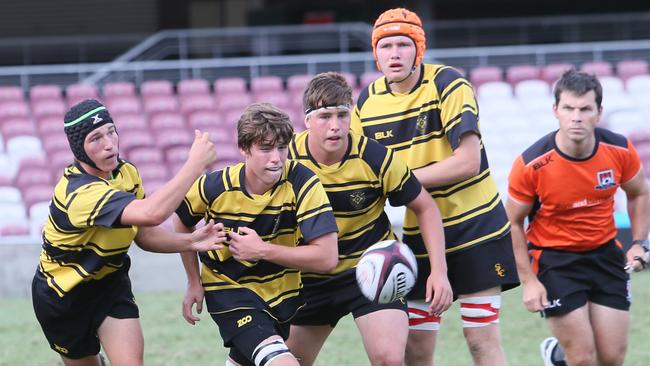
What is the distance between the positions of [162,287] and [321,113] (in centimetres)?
614

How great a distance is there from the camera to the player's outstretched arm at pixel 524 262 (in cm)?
565

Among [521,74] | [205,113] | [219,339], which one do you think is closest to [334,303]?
[219,339]

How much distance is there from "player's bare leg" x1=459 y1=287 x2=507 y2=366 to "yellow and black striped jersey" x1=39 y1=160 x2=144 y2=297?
1737 mm

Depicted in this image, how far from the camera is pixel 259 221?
501 centimetres

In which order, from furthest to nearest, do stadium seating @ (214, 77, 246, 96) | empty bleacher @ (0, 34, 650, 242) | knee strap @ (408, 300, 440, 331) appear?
stadium seating @ (214, 77, 246, 96)
empty bleacher @ (0, 34, 650, 242)
knee strap @ (408, 300, 440, 331)

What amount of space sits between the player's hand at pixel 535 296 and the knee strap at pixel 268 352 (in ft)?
4.80

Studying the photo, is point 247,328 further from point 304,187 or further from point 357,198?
point 357,198

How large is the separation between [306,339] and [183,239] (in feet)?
3.10

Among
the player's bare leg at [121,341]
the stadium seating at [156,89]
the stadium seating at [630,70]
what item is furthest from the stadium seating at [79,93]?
the player's bare leg at [121,341]

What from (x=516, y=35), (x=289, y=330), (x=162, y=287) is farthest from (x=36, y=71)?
(x=289, y=330)

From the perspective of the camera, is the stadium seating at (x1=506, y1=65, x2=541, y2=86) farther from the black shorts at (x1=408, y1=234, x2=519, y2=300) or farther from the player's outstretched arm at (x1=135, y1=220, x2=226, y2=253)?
the player's outstretched arm at (x1=135, y1=220, x2=226, y2=253)

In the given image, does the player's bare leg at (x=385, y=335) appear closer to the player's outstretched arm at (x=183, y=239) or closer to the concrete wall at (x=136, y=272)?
the player's outstretched arm at (x=183, y=239)

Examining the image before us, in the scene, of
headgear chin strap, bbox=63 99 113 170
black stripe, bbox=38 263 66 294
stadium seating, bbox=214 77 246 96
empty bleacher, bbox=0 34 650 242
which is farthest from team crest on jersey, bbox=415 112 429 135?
stadium seating, bbox=214 77 246 96

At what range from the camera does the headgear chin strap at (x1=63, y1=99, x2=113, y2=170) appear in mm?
4965
